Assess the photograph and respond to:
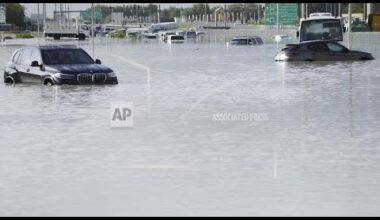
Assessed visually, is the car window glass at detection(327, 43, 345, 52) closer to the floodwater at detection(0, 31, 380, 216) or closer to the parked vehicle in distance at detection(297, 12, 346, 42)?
the parked vehicle in distance at detection(297, 12, 346, 42)

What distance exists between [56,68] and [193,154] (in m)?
15.7

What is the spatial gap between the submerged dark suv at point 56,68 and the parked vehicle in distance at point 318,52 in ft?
63.7

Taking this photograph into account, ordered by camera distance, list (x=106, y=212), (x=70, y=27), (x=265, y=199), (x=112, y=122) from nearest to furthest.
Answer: (x=106, y=212)
(x=265, y=199)
(x=112, y=122)
(x=70, y=27)

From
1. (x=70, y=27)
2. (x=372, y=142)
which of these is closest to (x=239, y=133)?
(x=372, y=142)

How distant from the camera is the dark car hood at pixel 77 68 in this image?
2703cm

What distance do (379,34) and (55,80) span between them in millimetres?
47333

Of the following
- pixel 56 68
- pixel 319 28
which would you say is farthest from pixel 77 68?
pixel 319 28

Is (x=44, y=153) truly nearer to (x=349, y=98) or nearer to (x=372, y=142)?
(x=372, y=142)

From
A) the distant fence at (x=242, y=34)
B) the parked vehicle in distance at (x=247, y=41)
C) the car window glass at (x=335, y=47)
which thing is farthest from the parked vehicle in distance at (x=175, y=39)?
the car window glass at (x=335, y=47)

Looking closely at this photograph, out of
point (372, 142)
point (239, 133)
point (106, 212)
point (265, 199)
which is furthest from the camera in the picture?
point (239, 133)

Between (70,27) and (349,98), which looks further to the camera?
(70,27)

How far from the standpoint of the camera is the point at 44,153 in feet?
41.0

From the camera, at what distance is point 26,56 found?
1119 inches

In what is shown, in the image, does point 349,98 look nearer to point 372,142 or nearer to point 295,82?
point 295,82
